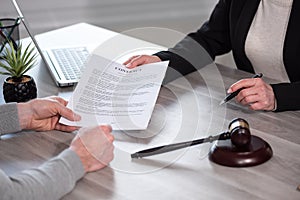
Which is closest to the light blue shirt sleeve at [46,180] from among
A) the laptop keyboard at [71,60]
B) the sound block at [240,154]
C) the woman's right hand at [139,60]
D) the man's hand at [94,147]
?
the man's hand at [94,147]

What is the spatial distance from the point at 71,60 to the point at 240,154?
869mm

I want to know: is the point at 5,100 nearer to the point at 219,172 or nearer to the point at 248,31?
the point at 219,172

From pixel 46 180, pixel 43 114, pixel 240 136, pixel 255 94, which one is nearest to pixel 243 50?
pixel 255 94

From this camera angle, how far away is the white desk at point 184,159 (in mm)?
1203

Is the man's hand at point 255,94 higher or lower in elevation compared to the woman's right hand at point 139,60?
lower

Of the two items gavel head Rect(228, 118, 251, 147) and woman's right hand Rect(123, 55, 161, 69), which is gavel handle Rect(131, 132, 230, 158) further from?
woman's right hand Rect(123, 55, 161, 69)

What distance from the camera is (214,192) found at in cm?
120

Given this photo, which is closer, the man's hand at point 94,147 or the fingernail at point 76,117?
the man's hand at point 94,147

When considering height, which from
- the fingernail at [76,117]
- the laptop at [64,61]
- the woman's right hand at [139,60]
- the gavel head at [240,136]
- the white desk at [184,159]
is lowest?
the white desk at [184,159]

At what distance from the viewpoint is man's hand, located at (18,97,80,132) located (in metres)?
1.46

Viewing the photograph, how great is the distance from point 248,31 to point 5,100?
35.4 inches

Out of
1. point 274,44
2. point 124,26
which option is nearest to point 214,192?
point 274,44

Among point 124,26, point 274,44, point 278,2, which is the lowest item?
point 124,26

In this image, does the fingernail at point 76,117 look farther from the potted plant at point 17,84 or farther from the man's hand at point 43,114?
the potted plant at point 17,84
